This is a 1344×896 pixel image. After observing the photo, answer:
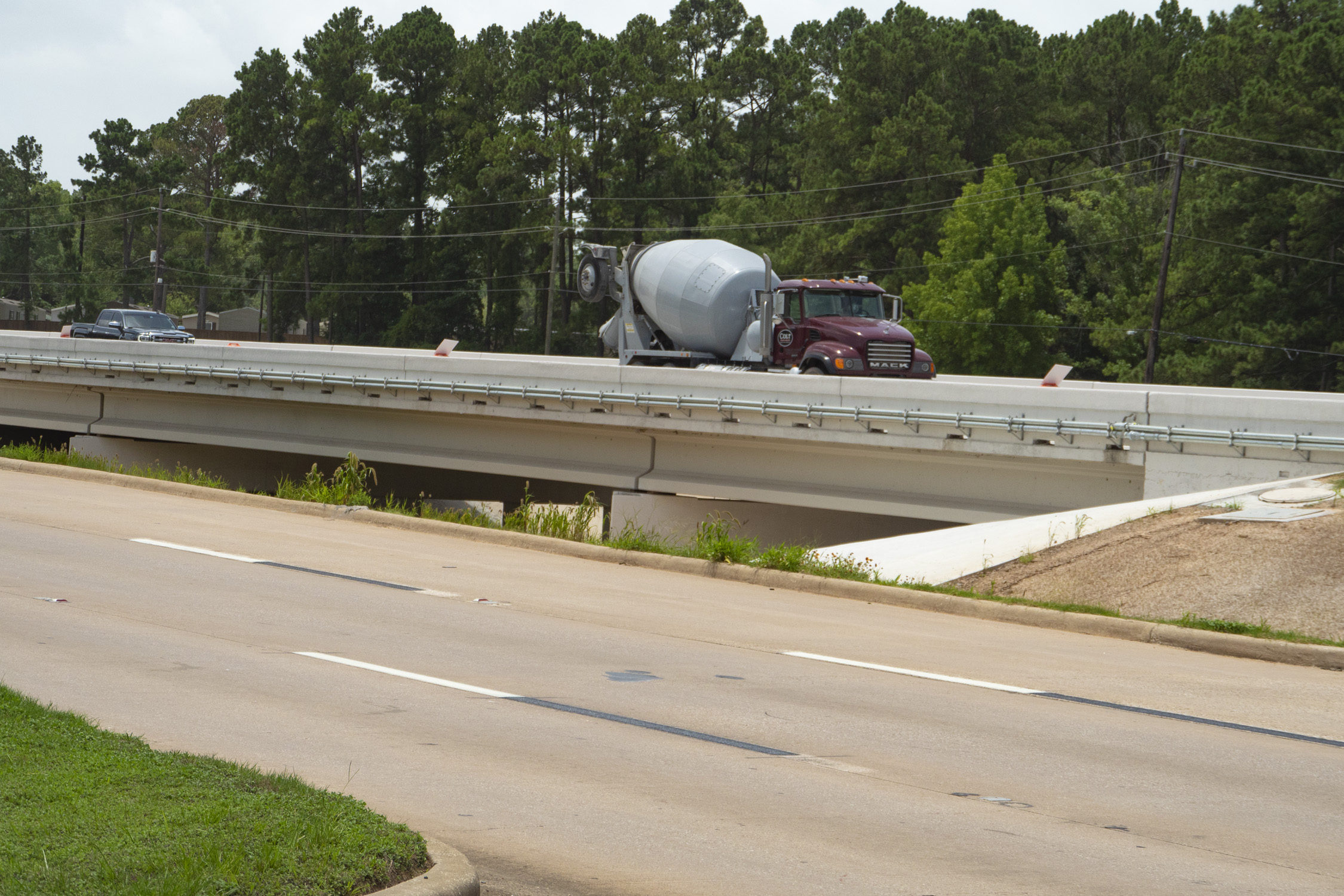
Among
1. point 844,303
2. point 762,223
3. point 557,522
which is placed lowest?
point 557,522

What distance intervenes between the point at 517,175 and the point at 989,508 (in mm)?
62148

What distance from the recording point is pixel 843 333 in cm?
2477

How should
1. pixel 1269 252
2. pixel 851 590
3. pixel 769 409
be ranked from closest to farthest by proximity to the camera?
pixel 851 590, pixel 769 409, pixel 1269 252

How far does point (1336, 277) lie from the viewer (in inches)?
1863

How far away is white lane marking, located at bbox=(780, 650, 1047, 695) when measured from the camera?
943 cm

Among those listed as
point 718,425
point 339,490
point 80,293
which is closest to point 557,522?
point 339,490

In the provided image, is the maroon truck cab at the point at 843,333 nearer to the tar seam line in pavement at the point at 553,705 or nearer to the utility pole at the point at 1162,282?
the tar seam line in pavement at the point at 553,705

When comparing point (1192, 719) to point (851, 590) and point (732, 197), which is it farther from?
point (732, 197)

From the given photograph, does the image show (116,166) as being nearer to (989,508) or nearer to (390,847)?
(989,508)

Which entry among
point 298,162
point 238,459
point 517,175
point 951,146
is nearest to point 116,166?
point 298,162

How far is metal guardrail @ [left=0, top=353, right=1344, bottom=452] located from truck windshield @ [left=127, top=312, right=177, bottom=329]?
15.8 meters

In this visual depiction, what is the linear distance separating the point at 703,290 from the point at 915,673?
18371 millimetres

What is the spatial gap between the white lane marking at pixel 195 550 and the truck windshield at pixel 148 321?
33896 mm

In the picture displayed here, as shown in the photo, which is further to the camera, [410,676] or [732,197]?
[732,197]
